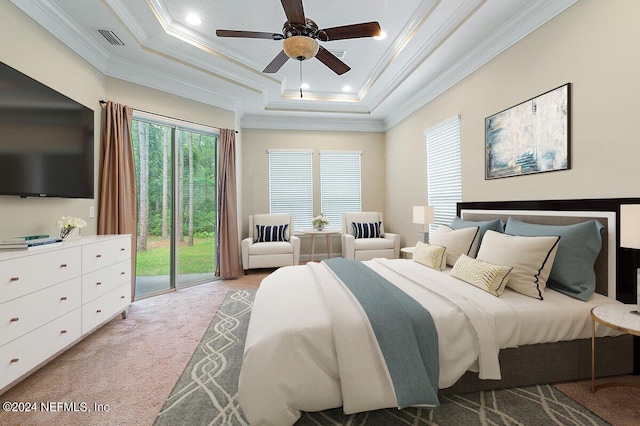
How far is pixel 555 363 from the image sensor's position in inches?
71.4

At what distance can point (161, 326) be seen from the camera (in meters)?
2.87

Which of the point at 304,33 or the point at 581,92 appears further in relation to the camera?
the point at 304,33

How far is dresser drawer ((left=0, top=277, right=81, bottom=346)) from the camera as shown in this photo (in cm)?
171

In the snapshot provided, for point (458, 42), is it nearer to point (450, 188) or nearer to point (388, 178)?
point (450, 188)

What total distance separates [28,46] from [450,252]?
4.25 metres

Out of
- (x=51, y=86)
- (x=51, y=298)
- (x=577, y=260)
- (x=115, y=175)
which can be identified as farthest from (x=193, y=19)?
(x=577, y=260)

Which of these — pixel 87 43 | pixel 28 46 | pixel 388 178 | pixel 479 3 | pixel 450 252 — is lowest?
pixel 450 252

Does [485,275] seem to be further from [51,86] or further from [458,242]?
[51,86]

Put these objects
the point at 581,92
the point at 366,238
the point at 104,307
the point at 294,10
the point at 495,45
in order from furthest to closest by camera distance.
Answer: the point at 366,238
the point at 495,45
the point at 104,307
the point at 581,92
the point at 294,10

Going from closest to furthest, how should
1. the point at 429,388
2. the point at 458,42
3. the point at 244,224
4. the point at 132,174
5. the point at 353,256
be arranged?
the point at 429,388, the point at 458,42, the point at 132,174, the point at 353,256, the point at 244,224

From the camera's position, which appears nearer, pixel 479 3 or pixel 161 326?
pixel 479 3

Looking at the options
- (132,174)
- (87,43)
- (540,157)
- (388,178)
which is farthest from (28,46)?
(388,178)

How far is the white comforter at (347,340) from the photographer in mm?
1356

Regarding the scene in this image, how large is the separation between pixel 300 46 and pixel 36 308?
2757 millimetres
